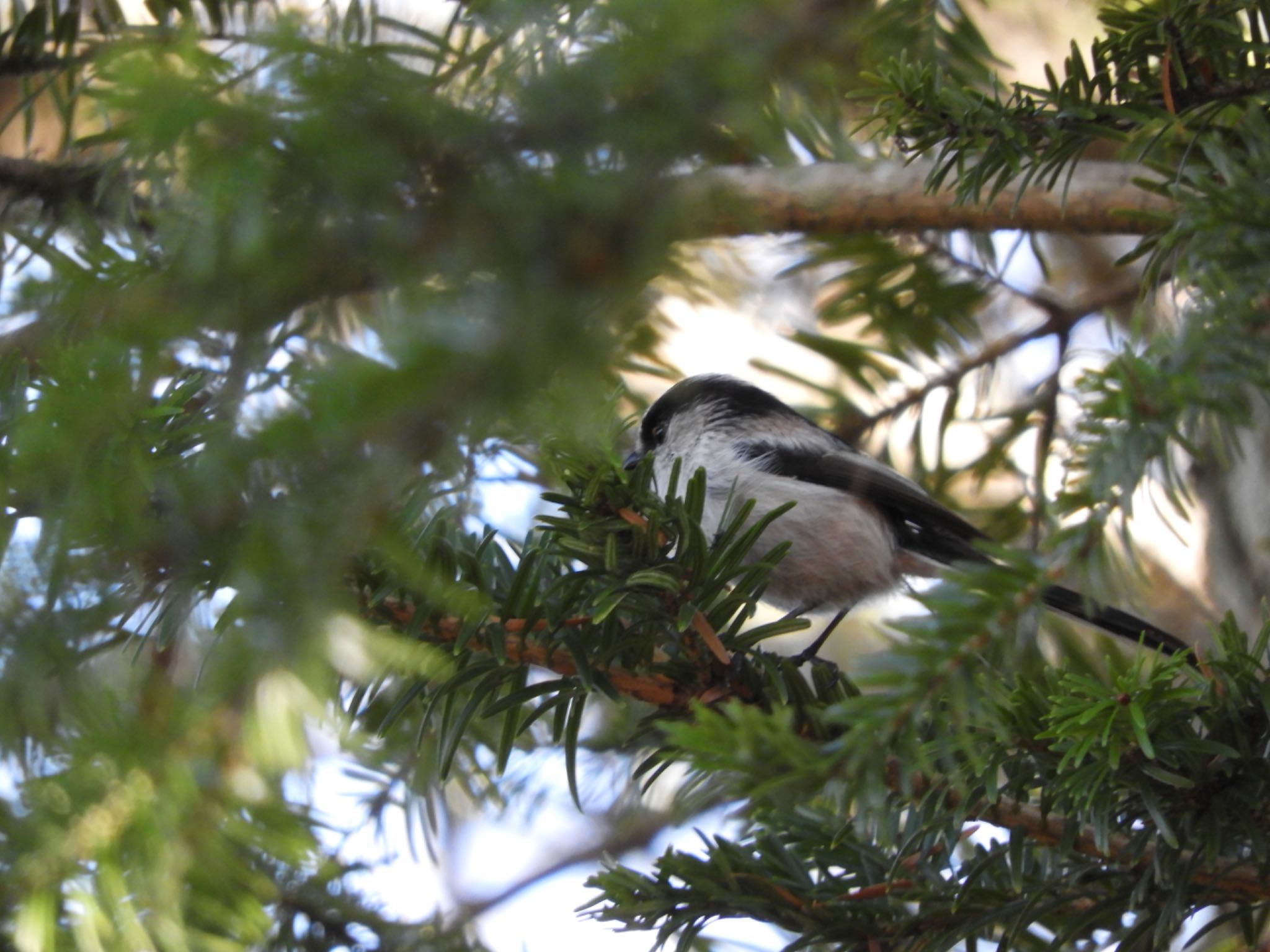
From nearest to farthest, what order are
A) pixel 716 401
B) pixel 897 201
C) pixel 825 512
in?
pixel 897 201, pixel 825 512, pixel 716 401

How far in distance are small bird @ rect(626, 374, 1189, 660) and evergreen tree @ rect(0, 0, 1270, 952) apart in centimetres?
58

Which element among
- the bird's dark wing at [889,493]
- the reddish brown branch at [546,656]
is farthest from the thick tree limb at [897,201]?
the reddish brown branch at [546,656]

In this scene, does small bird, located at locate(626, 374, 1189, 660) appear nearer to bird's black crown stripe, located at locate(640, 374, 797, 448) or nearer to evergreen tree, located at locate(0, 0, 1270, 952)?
bird's black crown stripe, located at locate(640, 374, 797, 448)

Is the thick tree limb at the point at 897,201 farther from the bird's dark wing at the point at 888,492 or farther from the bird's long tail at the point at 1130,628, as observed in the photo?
the bird's long tail at the point at 1130,628

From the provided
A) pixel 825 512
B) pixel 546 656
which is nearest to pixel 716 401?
pixel 825 512

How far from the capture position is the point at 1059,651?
5.69 ft

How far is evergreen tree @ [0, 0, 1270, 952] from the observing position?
654 mm

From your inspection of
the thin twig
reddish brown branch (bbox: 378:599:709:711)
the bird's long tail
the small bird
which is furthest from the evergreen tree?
the thin twig

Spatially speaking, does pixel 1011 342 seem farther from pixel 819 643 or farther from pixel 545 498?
pixel 545 498

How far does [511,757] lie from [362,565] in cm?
63

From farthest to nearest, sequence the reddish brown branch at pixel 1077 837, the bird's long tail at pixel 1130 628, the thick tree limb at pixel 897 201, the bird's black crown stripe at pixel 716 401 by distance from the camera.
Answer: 1. the bird's black crown stripe at pixel 716 401
2. the thick tree limb at pixel 897 201
3. the bird's long tail at pixel 1130 628
4. the reddish brown branch at pixel 1077 837

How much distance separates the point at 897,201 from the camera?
4.91 feet

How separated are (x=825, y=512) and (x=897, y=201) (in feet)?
1.47

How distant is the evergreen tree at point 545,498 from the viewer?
0.65m
